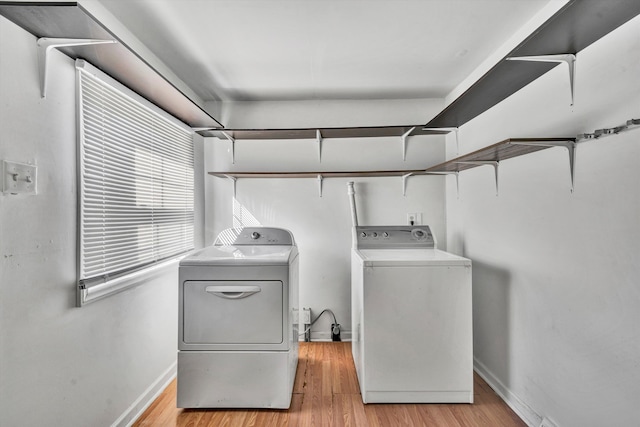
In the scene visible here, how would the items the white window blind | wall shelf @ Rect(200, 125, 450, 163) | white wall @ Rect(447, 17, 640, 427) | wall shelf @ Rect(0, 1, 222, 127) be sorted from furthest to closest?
wall shelf @ Rect(200, 125, 450, 163) → the white window blind → white wall @ Rect(447, 17, 640, 427) → wall shelf @ Rect(0, 1, 222, 127)

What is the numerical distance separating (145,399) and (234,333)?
2.27 feet

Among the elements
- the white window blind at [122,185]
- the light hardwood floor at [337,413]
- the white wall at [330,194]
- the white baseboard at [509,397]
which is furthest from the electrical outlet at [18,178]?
the white baseboard at [509,397]

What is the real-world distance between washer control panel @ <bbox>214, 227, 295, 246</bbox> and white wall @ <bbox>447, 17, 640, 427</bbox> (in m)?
1.42

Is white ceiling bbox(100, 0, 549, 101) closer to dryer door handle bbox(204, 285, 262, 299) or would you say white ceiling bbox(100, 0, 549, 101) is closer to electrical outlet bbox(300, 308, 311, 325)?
dryer door handle bbox(204, 285, 262, 299)

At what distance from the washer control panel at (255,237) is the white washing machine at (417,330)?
2.49 feet

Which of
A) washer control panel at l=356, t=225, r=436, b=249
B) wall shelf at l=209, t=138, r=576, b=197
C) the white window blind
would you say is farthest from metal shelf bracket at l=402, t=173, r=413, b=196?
the white window blind

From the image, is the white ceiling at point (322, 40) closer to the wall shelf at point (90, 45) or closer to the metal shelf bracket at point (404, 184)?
the wall shelf at point (90, 45)

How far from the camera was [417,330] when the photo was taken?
182cm

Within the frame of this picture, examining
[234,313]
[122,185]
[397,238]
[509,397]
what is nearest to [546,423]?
[509,397]

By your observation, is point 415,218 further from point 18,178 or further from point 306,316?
point 18,178

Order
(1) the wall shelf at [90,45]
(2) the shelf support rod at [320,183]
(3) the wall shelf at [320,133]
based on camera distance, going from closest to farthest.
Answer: (1) the wall shelf at [90,45] < (3) the wall shelf at [320,133] < (2) the shelf support rod at [320,183]

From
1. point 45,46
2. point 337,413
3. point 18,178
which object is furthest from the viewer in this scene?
point 337,413

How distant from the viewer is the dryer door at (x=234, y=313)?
5.82 ft

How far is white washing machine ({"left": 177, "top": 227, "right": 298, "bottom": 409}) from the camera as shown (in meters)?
1.78
